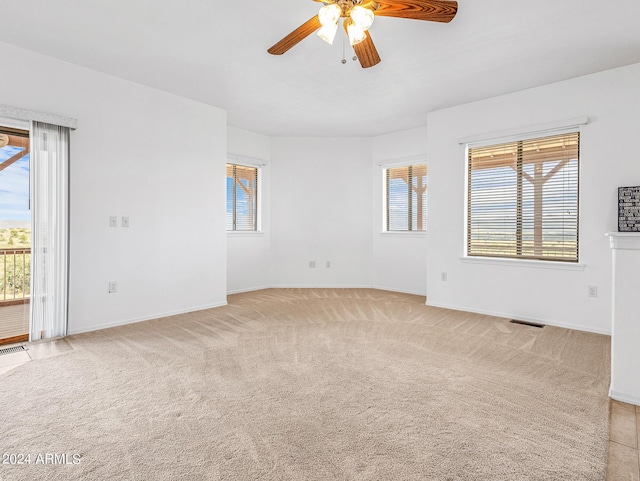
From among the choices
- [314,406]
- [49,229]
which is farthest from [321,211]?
[314,406]

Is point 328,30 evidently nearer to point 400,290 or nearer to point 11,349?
point 11,349

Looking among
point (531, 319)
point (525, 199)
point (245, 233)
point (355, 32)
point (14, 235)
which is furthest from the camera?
point (245, 233)

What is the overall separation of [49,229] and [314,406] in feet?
10.0

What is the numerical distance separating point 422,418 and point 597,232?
122 inches

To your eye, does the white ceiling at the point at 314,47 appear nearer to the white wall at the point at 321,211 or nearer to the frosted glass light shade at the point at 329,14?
the frosted glass light shade at the point at 329,14

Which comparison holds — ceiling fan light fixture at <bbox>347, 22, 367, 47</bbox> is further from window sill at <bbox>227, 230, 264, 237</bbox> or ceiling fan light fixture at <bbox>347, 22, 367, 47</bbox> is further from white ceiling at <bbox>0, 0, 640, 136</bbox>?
Result: window sill at <bbox>227, 230, 264, 237</bbox>

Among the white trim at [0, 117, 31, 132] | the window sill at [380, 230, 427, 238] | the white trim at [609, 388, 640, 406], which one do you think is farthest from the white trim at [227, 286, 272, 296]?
the white trim at [609, 388, 640, 406]

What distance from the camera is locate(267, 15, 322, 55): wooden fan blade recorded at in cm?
218

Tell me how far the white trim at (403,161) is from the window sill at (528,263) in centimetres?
191

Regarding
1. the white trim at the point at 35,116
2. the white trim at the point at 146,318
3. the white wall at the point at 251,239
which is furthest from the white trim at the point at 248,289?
the white trim at the point at 35,116

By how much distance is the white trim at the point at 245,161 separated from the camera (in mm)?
5699

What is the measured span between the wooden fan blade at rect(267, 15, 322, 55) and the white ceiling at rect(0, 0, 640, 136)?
0.29m

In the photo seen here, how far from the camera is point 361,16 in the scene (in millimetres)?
2023

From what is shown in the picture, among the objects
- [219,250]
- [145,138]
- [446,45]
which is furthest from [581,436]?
[145,138]
